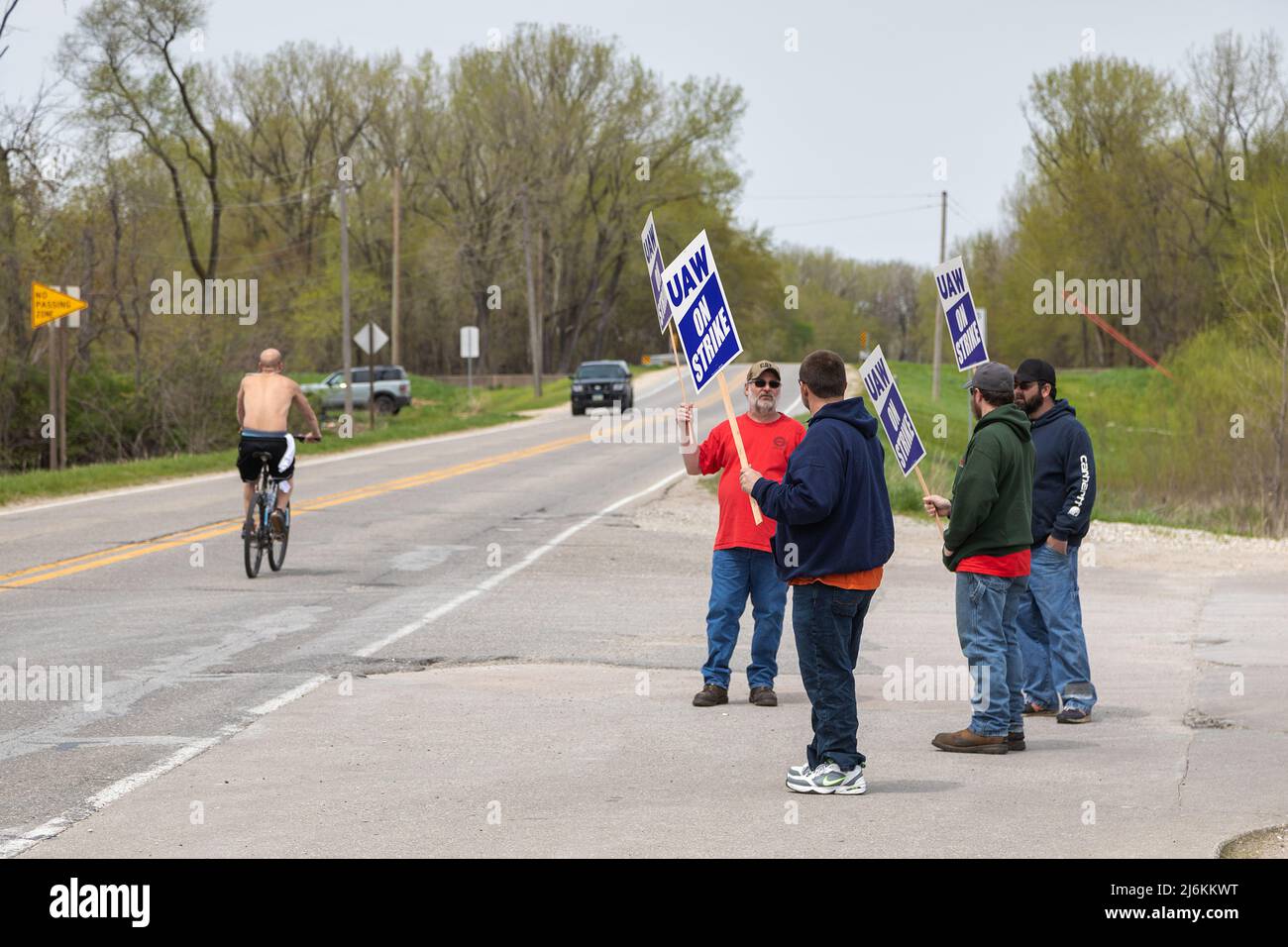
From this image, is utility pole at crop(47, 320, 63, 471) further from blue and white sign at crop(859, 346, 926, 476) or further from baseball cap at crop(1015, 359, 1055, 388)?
baseball cap at crop(1015, 359, 1055, 388)

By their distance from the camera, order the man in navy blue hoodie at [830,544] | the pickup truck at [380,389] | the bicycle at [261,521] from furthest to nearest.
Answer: the pickup truck at [380,389] < the bicycle at [261,521] < the man in navy blue hoodie at [830,544]

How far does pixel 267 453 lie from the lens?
47.9 ft

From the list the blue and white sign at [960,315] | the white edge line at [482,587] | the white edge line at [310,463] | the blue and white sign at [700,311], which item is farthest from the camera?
the white edge line at [310,463]

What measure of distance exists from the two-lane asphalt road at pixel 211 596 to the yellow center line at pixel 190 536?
0.11 feet

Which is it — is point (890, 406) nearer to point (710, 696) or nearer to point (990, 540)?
point (990, 540)

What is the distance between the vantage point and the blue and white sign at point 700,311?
8.13 m

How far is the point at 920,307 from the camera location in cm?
13525

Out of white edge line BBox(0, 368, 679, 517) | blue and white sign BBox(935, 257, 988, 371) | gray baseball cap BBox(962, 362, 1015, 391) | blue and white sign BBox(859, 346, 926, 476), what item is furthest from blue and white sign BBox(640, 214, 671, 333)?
white edge line BBox(0, 368, 679, 517)

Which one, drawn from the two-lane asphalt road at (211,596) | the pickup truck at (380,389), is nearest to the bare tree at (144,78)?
the pickup truck at (380,389)

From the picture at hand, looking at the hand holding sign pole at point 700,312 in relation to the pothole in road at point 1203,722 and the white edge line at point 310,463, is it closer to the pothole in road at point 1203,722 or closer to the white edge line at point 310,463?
the pothole in road at point 1203,722

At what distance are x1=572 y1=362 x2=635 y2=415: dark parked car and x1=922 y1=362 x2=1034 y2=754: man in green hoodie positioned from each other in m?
44.1

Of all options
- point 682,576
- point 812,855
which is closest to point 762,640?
point 812,855

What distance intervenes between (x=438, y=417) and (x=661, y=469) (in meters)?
27.4

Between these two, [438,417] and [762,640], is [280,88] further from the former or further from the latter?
[762,640]
